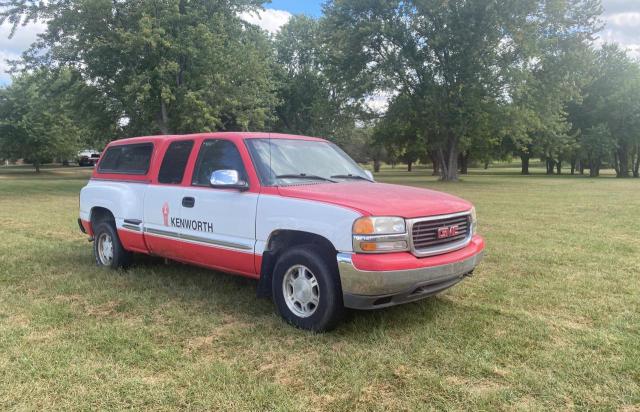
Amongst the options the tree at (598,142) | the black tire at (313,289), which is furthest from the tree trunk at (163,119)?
the tree at (598,142)

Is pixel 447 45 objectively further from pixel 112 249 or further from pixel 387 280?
pixel 387 280

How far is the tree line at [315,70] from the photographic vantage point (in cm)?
2191

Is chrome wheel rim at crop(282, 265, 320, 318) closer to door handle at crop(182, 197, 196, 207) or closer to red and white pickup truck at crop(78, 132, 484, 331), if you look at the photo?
red and white pickup truck at crop(78, 132, 484, 331)

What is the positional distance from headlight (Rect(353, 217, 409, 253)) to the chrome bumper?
165mm

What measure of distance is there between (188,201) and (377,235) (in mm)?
2384

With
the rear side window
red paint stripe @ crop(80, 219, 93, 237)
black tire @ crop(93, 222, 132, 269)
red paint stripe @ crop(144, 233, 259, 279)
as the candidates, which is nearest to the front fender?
red paint stripe @ crop(144, 233, 259, 279)

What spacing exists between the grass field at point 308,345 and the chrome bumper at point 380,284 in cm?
36

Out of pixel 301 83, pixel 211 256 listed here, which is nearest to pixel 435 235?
pixel 211 256

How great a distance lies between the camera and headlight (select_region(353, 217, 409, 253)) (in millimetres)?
4027

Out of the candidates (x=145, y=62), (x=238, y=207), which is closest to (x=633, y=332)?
(x=238, y=207)

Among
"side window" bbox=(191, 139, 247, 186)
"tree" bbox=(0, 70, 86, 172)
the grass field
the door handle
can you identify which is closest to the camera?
the grass field

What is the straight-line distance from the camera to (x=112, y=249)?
666 centimetres

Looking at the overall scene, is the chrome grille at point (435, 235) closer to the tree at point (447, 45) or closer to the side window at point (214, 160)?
the side window at point (214, 160)

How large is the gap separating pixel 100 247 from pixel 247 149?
3.21 m
